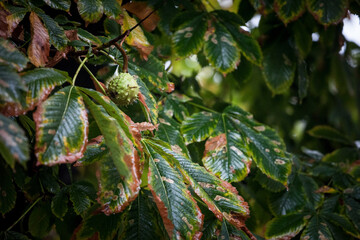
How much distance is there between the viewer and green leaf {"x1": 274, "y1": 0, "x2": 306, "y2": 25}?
0.97m

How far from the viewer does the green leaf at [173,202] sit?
18.8 inches

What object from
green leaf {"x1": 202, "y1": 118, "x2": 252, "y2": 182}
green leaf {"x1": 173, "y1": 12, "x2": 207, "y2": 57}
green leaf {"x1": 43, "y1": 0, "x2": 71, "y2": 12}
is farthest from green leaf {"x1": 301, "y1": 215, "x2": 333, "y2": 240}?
green leaf {"x1": 43, "y1": 0, "x2": 71, "y2": 12}

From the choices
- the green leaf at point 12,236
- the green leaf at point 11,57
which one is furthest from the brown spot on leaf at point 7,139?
the green leaf at point 12,236

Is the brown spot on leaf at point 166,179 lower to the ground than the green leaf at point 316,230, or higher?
higher

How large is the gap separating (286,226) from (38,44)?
31.4 inches

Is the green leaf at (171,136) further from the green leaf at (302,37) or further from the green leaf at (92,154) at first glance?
the green leaf at (302,37)

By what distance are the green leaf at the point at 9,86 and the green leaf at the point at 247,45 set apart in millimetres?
696

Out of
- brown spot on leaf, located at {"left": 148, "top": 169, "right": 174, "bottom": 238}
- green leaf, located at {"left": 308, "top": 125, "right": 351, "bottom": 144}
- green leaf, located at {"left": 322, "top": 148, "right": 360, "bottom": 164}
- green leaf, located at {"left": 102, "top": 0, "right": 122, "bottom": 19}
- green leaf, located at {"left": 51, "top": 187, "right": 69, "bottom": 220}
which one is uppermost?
green leaf, located at {"left": 102, "top": 0, "right": 122, "bottom": 19}

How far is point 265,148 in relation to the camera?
0.80 metres

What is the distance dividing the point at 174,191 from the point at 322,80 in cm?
160

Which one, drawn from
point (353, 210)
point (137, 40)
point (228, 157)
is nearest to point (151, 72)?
point (137, 40)

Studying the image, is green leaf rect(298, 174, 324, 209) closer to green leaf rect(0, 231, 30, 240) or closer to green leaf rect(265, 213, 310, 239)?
green leaf rect(265, 213, 310, 239)

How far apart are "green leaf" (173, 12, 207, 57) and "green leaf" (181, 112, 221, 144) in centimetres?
19

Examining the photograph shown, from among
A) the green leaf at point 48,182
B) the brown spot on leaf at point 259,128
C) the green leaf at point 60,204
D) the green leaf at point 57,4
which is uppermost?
the green leaf at point 57,4
